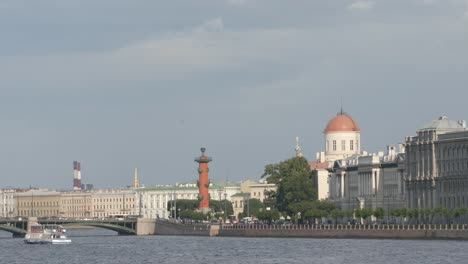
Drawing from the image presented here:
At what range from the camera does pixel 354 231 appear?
13938 cm

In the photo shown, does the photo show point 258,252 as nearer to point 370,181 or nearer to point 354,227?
point 354,227

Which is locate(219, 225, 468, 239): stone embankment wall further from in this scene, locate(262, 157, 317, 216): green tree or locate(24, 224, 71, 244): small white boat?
locate(24, 224, 71, 244): small white boat

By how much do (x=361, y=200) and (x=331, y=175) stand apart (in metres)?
15.1

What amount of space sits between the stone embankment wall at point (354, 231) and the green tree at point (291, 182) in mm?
6583

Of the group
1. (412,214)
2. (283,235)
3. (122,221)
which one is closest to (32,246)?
(283,235)

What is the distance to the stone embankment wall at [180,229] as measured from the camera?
175000mm

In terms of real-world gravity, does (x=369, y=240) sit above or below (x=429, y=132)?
below

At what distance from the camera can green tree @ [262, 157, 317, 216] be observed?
16988cm

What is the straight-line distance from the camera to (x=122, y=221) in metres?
190

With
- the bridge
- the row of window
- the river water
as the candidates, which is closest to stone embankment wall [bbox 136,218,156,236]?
the bridge

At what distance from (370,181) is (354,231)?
43475mm

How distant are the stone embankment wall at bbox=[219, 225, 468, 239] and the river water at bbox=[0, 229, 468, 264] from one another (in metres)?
1.62

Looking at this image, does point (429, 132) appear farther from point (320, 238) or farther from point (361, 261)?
point (361, 261)

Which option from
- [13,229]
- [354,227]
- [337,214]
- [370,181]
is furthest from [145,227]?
[354,227]
